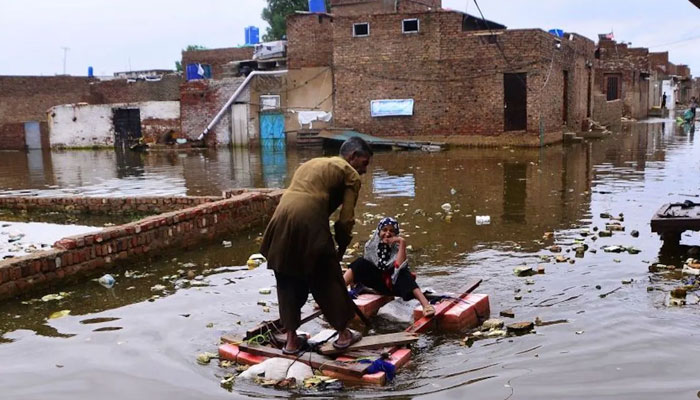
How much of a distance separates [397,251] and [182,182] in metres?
11.3

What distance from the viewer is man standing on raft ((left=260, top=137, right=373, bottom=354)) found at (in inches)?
170

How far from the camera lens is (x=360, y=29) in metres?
25.2

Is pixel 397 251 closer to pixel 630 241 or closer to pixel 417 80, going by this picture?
pixel 630 241

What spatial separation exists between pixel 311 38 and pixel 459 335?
23516mm

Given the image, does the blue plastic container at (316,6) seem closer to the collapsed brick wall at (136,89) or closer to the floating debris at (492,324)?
the collapsed brick wall at (136,89)

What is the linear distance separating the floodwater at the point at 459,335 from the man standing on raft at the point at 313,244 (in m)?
0.57

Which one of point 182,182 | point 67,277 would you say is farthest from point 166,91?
point 67,277

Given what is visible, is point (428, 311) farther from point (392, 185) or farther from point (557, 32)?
point (557, 32)

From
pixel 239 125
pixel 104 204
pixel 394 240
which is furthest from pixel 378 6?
pixel 394 240

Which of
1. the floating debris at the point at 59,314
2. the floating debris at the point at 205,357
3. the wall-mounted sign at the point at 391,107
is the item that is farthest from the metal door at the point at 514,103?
the floating debris at the point at 205,357

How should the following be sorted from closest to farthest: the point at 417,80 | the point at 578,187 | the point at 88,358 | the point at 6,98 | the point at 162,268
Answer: the point at 88,358 → the point at 162,268 → the point at 578,187 → the point at 417,80 → the point at 6,98

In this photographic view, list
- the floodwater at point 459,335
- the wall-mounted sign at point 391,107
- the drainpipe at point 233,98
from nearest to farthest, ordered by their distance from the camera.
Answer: the floodwater at point 459,335 → the wall-mounted sign at point 391,107 → the drainpipe at point 233,98

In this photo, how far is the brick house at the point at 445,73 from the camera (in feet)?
75.9

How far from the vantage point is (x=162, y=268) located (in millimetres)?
7352
